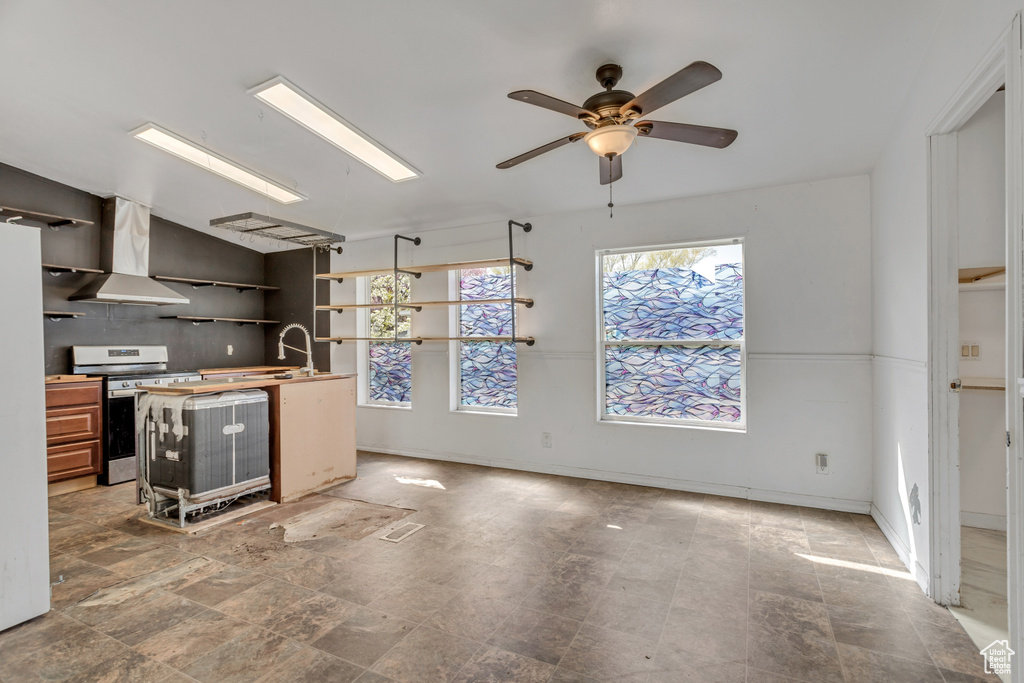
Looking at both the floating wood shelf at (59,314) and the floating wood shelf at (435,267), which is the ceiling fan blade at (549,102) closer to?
the floating wood shelf at (435,267)

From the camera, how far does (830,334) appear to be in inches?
135

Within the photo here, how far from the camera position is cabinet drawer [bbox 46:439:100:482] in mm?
3967

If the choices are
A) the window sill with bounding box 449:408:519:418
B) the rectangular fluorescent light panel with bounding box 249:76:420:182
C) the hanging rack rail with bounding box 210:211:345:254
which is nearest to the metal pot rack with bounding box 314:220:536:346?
the window sill with bounding box 449:408:519:418

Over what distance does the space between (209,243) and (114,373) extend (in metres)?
1.98

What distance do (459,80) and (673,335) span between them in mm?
2550

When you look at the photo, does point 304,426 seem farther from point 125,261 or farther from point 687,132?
point 687,132

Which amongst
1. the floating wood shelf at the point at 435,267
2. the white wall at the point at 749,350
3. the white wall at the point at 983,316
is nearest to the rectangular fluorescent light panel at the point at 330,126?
the floating wood shelf at the point at 435,267

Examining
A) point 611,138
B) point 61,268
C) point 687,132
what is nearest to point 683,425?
point 687,132

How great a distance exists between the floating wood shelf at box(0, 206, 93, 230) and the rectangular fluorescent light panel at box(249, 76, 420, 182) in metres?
2.73

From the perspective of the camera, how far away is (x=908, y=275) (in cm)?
256

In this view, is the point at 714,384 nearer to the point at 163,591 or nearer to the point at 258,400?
the point at 258,400

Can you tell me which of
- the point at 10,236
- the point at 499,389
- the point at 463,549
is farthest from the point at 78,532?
the point at 499,389

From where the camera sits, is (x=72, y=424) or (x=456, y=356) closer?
(x=72, y=424)

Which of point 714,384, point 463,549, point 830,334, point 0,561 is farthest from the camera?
point 714,384
